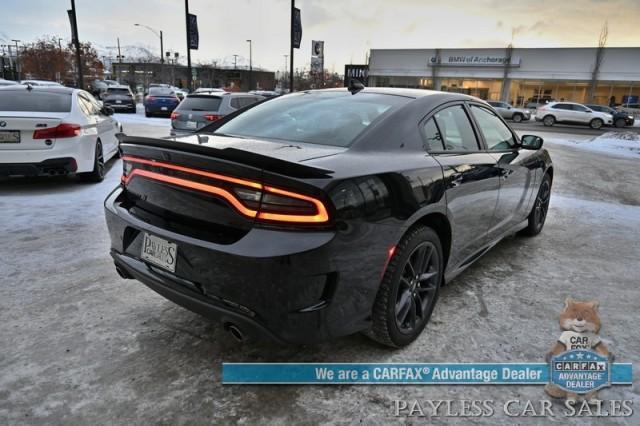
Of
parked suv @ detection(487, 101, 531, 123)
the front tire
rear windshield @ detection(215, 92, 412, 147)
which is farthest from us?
parked suv @ detection(487, 101, 531, 123)

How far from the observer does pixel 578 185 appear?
8.30 metres

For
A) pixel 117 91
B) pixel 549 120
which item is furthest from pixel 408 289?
pixel 549 120

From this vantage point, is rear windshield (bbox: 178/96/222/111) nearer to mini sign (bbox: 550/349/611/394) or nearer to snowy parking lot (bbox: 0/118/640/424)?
snowy parking lot (bbox: 0/118/640/424)

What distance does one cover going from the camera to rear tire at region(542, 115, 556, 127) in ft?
95.0

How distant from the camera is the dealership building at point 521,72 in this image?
4084 centimetres

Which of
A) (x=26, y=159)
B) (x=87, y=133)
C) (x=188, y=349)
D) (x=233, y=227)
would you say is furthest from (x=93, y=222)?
(x=233, y=227)

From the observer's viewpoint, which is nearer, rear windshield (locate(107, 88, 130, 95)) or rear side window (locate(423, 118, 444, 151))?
rear side window (locate(423, 118, 444, 151))

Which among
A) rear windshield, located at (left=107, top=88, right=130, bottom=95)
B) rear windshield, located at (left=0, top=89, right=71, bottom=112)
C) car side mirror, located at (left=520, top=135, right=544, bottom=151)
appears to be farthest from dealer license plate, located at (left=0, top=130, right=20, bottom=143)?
rear windshield, located at (left=107, top=88, right=130, bottom=95)

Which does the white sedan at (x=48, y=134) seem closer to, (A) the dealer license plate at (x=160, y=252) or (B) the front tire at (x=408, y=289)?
(A) the dealer license plate at (x=160, y=252)

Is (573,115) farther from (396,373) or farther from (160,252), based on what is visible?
(160,252)

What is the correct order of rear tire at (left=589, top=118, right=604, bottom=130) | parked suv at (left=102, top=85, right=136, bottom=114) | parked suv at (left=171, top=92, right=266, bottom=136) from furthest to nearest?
rear tire at (left=589, top=118, right=604, bottom=130) → parked suv at (left=102, top=85, right=136, bottom=114) → parked suv at (left=171, top=92, right=266, bottom=136)

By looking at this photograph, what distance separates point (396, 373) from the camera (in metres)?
2.45

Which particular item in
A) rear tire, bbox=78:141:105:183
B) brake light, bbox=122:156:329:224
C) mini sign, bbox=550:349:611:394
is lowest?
mini sign, bbox=550:349:611:394

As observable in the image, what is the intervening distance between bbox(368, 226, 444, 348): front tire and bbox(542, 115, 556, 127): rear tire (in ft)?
99.6
